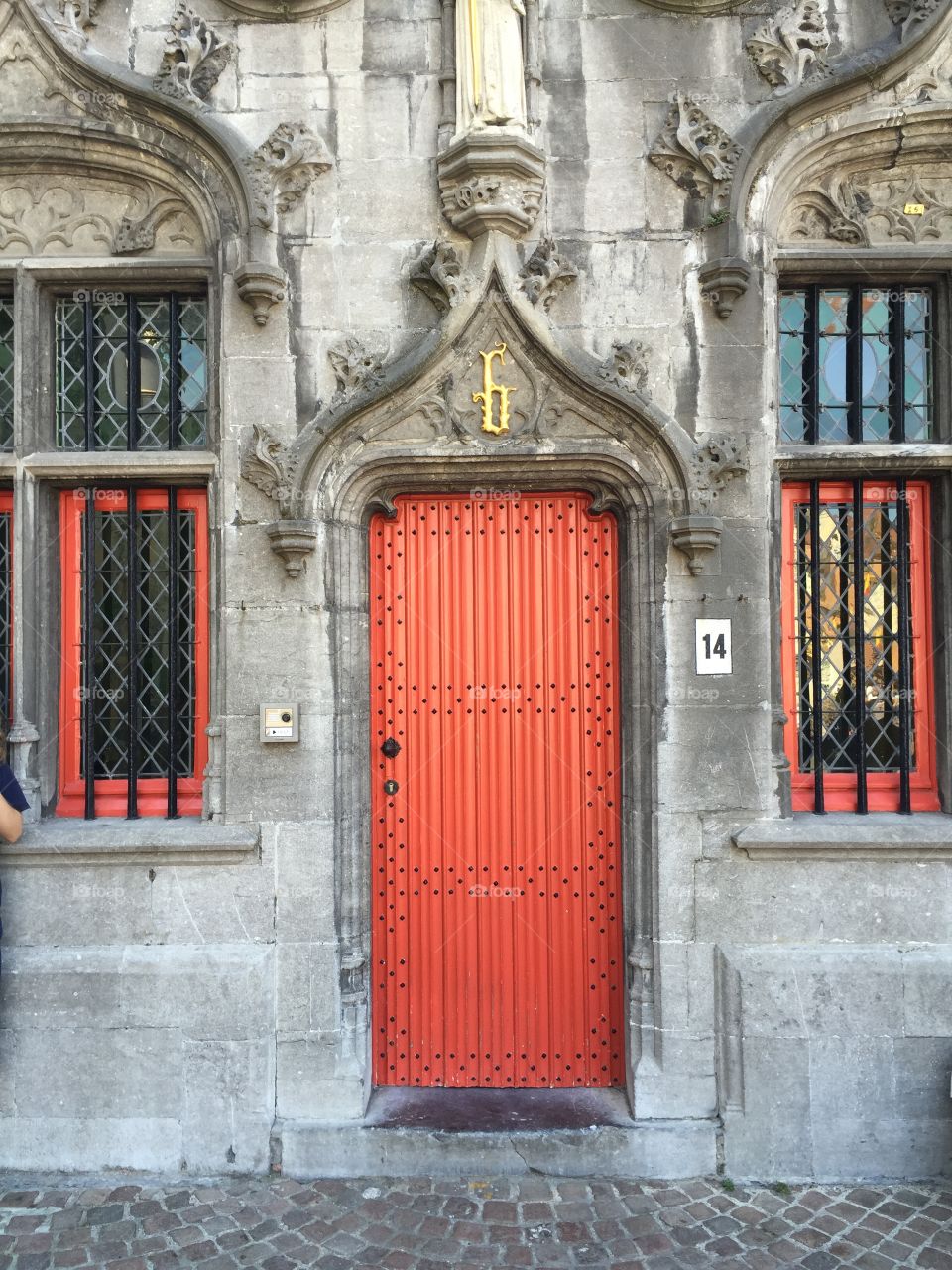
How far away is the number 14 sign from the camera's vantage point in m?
3.85

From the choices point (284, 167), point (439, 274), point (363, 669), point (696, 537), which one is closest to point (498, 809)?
point (363, 669)

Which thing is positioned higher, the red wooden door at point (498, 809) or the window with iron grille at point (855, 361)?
the window with iron grille at point (855, 361)

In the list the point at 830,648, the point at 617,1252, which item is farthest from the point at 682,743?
the point at 617,1252

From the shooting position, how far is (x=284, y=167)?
3.84 metres

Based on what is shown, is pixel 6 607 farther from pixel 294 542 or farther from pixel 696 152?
pixel 696 152

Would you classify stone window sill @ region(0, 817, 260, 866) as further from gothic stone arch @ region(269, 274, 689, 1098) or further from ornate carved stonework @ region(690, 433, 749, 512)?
ornate carved stonework @ region(690, 433, 749, 512)

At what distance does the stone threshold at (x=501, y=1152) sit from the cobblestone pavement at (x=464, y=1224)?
0.18 ft

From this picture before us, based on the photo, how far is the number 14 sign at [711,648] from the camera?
3854mm

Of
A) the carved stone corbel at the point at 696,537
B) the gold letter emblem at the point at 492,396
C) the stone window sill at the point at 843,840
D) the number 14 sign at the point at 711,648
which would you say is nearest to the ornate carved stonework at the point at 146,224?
the gold letter emblem at the point at 492,396

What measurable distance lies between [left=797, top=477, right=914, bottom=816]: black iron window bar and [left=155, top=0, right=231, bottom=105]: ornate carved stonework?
3.45m

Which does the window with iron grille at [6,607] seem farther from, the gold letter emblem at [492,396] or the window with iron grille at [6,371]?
the gold letter emblem at [492,396]

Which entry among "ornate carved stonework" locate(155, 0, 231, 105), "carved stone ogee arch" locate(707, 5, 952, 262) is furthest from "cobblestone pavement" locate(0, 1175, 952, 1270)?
"ornate carved stonework" locate(155, 0, 231, 105)

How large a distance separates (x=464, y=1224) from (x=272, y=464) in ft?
10.9

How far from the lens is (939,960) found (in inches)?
149
